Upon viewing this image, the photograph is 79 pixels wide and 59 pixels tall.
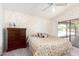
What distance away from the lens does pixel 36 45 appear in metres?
1.40

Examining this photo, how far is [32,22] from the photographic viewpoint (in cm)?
146

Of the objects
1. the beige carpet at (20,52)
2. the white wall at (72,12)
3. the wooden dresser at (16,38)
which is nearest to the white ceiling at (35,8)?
the white wall at (72,12)

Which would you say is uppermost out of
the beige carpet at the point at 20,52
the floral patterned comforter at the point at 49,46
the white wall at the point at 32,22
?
the white wall at the point at 32,22

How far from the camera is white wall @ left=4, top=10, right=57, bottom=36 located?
4.63 feet

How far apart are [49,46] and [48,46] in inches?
0.6

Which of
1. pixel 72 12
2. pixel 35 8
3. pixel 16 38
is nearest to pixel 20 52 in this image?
pixel 16 38

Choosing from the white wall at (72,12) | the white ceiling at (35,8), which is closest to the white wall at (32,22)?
the white ceiling at (35,8)

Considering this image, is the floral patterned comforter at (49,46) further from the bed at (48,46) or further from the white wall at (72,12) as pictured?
the white wall at (72,12)

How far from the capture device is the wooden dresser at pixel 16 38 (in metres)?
1.45

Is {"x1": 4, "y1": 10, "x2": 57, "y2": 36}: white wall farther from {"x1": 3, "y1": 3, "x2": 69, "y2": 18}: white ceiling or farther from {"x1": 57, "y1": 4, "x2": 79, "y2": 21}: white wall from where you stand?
{"x1": 57, "y1": 4, "x2": 79, "y2": 21}: white wall

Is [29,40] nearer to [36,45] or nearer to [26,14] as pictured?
[36,45]

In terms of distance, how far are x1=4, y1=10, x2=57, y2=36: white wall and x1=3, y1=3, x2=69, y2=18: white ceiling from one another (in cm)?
6

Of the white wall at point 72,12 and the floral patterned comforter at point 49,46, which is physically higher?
the white wall at point 72,12

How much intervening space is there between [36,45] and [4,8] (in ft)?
2.35
